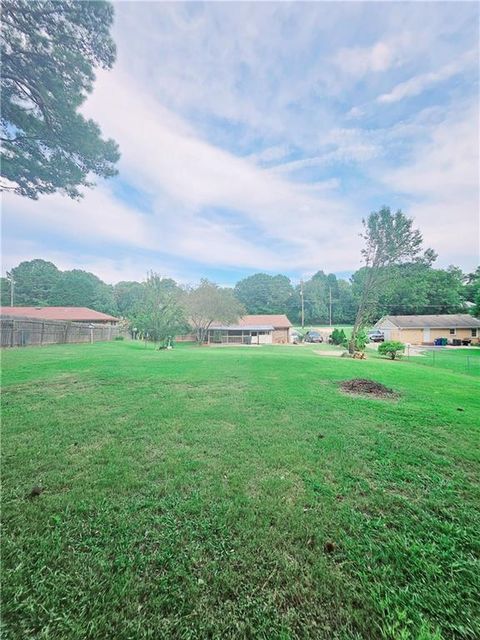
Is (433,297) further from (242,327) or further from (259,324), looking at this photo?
(242,327)

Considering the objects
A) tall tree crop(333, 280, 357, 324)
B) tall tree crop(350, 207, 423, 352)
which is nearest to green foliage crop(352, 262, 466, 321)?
tall tree crop(333, 280, 357, 324)

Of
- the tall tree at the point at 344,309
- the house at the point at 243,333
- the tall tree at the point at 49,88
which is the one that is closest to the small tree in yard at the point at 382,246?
the house at the point at 243,333

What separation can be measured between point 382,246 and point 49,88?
2083 cm

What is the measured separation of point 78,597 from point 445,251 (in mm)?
31489

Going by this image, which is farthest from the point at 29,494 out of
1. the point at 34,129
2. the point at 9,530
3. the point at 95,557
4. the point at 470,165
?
the point at 470,165

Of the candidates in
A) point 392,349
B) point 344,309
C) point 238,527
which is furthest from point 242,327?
point 344,309

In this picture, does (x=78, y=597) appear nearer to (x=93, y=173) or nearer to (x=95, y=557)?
(x=95, y=557)

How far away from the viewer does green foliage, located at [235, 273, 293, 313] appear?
5578cm

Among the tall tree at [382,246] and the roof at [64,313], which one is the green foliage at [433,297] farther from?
the roof at [64,313]

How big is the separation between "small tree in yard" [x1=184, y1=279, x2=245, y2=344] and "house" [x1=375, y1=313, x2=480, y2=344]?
2214 cm

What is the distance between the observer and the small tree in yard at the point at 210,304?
2741cm

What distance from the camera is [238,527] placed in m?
1.84

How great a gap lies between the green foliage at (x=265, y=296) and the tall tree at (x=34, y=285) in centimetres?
3515

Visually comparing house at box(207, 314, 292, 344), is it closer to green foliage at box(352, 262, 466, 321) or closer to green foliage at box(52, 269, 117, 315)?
green foliage at box(352, 262, 466, 321)
